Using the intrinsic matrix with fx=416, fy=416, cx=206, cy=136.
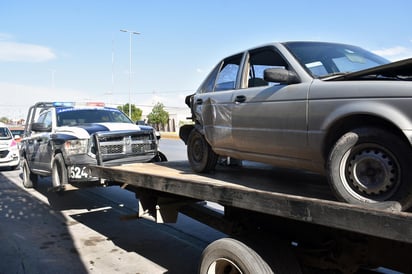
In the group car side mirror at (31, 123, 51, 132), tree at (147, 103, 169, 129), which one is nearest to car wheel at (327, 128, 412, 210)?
car side mirror at (31, 123, 51, 132)

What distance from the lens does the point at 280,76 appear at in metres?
3.51

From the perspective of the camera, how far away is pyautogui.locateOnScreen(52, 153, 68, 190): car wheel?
7.64 meters

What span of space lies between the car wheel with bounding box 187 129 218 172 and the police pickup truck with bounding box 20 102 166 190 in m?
1.91

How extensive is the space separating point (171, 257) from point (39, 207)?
434 cm

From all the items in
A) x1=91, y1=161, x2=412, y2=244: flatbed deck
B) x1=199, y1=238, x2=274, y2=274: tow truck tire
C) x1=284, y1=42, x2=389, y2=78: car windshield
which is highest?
x1=284, y1=42, x2=389, y2=78: car windshield

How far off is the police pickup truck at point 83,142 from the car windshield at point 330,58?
3.78m

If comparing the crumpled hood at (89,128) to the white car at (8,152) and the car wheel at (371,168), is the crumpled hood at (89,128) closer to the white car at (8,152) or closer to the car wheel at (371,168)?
the car wheel at (371,168)

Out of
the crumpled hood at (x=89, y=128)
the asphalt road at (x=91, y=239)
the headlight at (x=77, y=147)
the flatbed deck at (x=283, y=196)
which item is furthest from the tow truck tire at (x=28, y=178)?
the flatbed deck at (x=283, y=196)

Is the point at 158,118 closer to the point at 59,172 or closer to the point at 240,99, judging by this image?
the point at 59,172

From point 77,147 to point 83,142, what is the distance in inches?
5.6

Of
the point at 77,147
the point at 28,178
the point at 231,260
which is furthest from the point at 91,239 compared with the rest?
the point at 28,178

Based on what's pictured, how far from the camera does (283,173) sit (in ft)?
15.0

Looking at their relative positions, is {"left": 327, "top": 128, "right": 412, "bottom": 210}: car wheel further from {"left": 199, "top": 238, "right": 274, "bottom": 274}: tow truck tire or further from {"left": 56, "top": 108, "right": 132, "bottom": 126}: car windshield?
{"left": 56, "top": 108, "right": 132, "bottom": 126}: car windshield

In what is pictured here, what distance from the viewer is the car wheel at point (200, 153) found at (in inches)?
192
